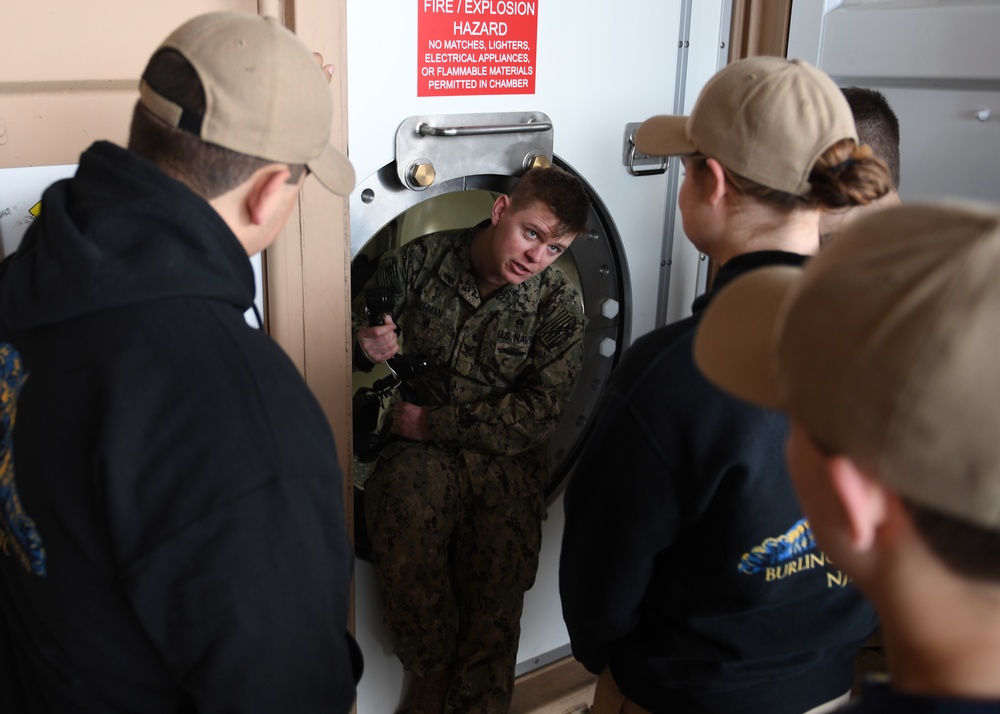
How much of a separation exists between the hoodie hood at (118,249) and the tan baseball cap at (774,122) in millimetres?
683

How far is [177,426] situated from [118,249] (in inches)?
7.6

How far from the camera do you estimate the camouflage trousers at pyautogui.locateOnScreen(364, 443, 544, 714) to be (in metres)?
2.00

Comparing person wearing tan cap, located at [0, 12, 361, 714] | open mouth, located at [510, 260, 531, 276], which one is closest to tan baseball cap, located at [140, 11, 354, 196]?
person wearing tan cap, located at [0, 12, 361, 714]

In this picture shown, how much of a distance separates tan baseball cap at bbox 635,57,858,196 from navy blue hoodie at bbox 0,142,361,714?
2.19 ft

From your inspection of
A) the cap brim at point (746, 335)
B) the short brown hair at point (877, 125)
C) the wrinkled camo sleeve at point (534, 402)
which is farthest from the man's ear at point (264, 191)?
the short brown hair at point (877, 125)

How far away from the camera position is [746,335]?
2.68ft

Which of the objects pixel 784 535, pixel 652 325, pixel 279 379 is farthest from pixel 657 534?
pixel 652 325

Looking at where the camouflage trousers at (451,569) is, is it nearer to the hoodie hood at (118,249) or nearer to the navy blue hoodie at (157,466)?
the navy blue hoodie at (157,466)

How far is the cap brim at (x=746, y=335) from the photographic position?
2.63ft

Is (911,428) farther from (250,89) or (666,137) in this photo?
(666,137)

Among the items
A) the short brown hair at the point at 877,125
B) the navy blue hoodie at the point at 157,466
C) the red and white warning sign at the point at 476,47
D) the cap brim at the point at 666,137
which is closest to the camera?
the navy blue hoodie at the point at 157,466

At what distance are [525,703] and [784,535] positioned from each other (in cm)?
127

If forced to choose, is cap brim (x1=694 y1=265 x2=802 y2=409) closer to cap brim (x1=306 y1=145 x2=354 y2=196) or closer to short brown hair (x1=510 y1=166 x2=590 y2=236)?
cap brim (x1=306 y1=145 x2=354 y2=196)

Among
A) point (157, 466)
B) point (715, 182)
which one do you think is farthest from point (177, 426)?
point (715, 182)
